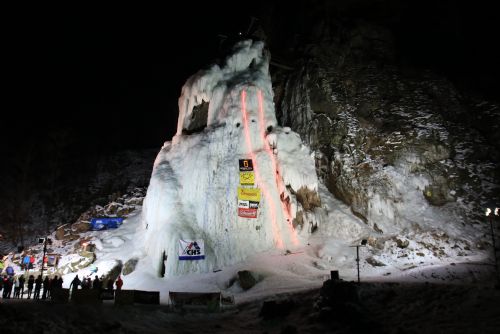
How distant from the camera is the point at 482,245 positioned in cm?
3103

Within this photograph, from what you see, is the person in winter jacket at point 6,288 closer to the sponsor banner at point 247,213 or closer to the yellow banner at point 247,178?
the sponsor banner at point 247,213

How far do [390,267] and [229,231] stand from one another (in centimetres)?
1229

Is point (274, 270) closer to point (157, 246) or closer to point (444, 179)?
point (157, 246)

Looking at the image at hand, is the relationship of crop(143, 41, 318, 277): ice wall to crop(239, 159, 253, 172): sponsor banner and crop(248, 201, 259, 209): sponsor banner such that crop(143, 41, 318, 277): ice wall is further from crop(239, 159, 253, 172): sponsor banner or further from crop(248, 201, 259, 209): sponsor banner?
crop(248, 201, 259, 209): sponsor banner

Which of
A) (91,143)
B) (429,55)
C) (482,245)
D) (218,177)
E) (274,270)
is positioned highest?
(429,55)

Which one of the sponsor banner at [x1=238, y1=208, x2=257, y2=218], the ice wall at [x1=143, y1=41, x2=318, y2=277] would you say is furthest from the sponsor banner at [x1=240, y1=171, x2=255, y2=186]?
the sponsor banner at [x1=238, y1=208, x2=257, y2=218]

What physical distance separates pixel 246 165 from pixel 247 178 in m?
1.12

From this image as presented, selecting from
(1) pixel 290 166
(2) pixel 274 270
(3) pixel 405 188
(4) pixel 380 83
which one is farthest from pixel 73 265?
(4) pixel 380 83

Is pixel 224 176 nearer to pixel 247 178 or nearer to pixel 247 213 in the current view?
pixel 247 178

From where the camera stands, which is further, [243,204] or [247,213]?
[243,204]

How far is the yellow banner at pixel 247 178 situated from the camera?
31.4 m

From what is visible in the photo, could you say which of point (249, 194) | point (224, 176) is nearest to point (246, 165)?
point (224, 176)

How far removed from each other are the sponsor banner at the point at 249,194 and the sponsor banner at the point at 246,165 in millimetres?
1674

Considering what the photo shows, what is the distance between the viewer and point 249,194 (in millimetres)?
31062
